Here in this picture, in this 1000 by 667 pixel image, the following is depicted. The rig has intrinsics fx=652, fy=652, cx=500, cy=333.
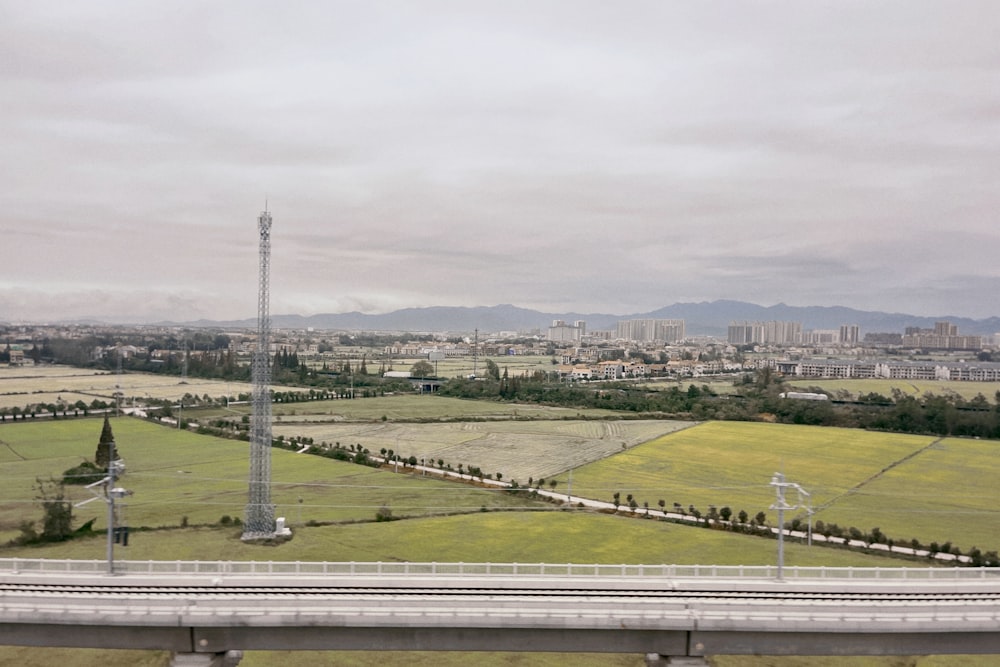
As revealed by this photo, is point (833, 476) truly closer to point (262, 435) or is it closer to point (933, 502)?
point (933, 502)

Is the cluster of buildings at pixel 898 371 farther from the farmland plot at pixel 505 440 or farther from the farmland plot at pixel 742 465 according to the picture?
the farmland plot at pixel 505 440

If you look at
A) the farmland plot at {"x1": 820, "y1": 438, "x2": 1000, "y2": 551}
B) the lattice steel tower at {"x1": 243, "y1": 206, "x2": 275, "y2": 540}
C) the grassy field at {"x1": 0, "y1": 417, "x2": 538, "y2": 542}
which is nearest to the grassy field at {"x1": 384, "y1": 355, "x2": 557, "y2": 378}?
the grassy field at {"x1": 0, "y1": 417, "x2": 538, "y2": 542}

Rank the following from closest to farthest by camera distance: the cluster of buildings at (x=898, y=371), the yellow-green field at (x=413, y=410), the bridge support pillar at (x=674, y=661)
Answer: the bridge support pillar at (x=674, y=661)
the yellow-green field at (x=413, y=410)
the cluster of buildings at (x=898, y=371)

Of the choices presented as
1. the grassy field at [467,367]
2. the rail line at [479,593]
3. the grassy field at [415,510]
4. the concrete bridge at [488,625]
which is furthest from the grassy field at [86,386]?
the concrete bridge at [488,625]

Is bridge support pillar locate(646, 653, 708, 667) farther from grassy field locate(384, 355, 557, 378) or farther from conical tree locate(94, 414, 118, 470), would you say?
grassy field locate(384, 355, 557, 378)

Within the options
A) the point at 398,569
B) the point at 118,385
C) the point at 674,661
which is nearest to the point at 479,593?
the point at 398,569

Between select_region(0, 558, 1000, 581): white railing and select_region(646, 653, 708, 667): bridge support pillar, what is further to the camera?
select_region(0, 558, 1000, 581): white railing
